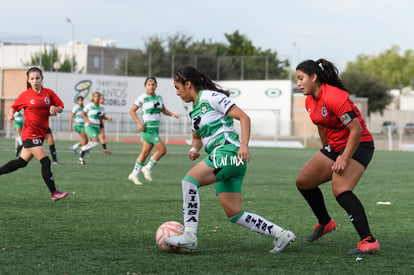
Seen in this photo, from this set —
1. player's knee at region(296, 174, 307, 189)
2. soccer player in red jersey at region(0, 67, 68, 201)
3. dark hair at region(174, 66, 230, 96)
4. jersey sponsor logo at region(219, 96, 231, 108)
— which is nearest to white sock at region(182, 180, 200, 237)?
jersey sponsor logo at region(219, 96, 231, 108)

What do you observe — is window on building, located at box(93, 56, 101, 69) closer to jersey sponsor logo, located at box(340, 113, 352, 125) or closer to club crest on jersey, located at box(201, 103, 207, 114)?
club crest on jersey, located at box(201, 103, 207, 114)

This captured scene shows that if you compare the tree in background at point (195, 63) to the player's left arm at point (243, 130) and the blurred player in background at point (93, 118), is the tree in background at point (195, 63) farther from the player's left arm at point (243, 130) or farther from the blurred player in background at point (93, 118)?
the player's left arm at point (243, 130)

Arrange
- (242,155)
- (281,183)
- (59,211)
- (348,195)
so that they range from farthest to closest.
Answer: (281,183) → (59,211) → (348,195) → (242,155)

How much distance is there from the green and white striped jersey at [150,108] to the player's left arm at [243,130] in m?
7.80

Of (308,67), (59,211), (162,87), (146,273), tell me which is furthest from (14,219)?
(162,87)

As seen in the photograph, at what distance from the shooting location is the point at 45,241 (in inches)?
271

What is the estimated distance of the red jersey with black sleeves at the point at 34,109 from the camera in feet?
33.5

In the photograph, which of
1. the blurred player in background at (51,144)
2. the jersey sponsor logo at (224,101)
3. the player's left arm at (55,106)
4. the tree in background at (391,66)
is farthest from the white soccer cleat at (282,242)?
the tree in background at (391,66)

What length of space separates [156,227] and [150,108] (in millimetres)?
6200

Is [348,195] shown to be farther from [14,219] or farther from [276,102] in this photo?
[276,102]

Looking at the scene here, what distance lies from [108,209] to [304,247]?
3.68m

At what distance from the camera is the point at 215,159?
20.7 feet

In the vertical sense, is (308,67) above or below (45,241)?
above

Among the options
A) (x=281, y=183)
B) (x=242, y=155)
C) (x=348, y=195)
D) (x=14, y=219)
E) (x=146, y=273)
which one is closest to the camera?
(x=146, y=273)
